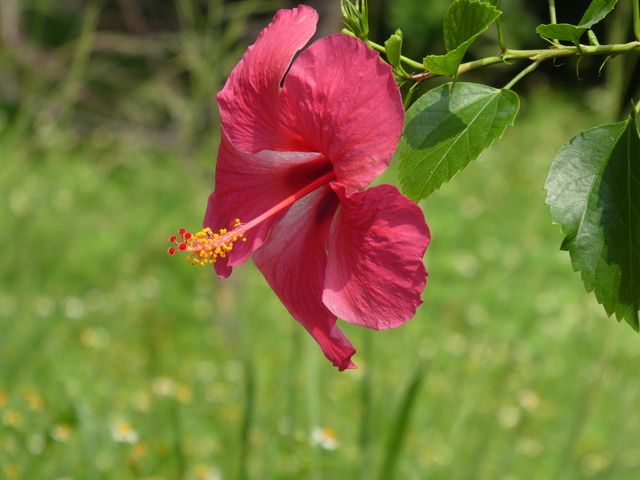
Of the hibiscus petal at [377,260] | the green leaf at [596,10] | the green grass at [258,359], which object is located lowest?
the green grass at [258,359]

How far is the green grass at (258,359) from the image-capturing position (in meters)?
1.56

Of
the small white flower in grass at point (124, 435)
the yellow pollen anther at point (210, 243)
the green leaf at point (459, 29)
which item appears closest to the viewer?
the green leaf at point (459, 29)

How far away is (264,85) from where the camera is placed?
2.05 ft

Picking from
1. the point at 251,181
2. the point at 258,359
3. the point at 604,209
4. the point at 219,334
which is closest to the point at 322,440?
the point at 251,181

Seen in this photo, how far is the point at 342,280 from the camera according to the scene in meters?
0.59

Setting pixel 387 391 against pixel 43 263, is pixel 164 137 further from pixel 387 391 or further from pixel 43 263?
pixel 387 391

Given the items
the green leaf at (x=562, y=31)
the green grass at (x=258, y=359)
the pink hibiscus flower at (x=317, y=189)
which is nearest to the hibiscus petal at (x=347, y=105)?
the pink hibiscus flower at (x=317, y=189)

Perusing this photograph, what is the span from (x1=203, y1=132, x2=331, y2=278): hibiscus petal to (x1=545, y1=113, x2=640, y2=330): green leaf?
0.60ft

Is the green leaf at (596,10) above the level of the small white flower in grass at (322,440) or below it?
above

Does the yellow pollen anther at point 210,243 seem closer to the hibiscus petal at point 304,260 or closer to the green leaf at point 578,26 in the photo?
the hibiscus petal at point 304,260

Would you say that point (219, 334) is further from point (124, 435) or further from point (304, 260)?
point (304, 260)

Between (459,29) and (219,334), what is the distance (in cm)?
256

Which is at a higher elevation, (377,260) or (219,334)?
(377,260)

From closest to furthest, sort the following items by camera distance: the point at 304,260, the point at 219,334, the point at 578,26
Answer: the point at 578,26 < the point at 304,260 < the point at 219,334
